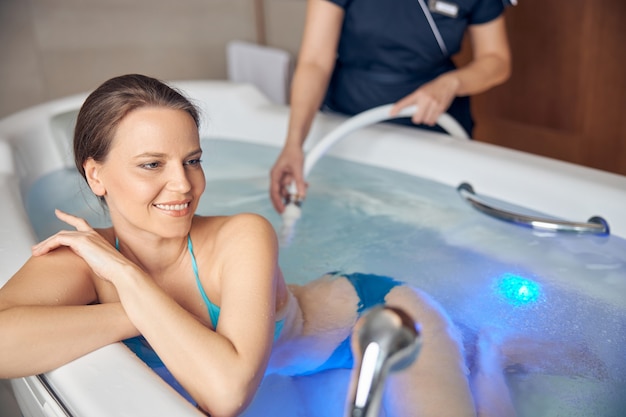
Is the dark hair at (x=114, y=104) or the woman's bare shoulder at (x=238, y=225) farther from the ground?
the dark hair at (x=114, y=104)

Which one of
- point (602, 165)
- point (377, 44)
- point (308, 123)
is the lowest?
point (602, 165)

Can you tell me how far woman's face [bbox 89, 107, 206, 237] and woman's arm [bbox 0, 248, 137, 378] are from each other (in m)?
0.13

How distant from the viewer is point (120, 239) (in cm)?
116

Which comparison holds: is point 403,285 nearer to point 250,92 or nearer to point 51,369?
point 51,369

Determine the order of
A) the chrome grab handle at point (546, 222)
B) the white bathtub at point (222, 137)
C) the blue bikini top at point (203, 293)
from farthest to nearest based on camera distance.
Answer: the chrome grab handle at point (546, 222), the blue bikini top at point (203, 293), the white bathtub at point (222, 137)

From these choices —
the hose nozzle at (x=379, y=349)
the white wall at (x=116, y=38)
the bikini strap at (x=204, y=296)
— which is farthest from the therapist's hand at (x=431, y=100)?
the white wall at (x=116, y=38)

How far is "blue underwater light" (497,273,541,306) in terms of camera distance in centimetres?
135

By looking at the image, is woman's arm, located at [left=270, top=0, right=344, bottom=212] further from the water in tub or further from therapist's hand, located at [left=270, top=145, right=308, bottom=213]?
the water in tub

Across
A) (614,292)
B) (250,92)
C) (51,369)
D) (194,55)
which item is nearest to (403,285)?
(614,292)

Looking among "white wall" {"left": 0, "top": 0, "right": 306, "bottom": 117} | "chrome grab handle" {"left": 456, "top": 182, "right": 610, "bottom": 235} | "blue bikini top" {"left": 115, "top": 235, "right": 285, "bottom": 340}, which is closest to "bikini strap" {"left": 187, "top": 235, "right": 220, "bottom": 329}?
"blue bikini top" {"left": 115, "top": 235, "right": 285, "bottom": 340}

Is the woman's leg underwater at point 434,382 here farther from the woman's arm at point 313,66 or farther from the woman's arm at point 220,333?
the woman's arm at point 313,66

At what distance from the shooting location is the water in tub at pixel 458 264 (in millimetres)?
1145

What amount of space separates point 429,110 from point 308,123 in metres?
0.29

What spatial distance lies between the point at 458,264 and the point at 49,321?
86 cm
